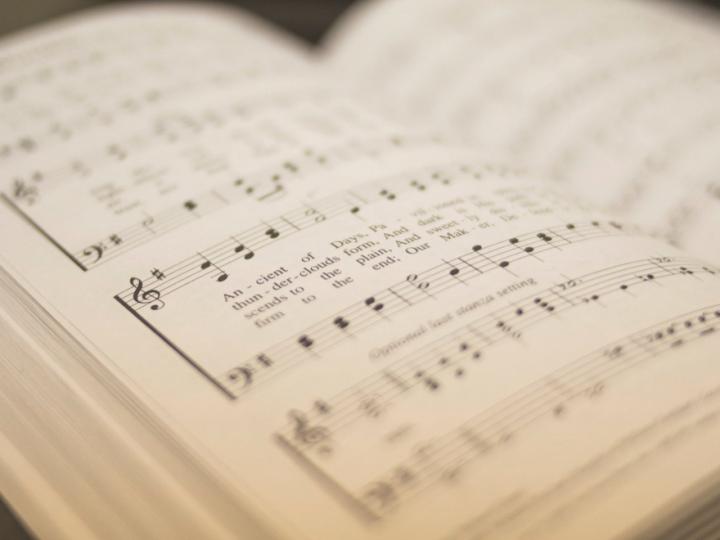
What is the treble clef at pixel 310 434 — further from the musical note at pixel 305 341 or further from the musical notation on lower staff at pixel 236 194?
the musical notation on lower staff at pixel 236 194

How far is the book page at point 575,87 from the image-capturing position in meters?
0.73

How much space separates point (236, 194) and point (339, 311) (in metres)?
0.18

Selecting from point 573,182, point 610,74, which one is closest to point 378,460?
point 573,182

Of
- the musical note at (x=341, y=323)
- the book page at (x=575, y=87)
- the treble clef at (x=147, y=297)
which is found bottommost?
the musical note at (x=341, y=323)

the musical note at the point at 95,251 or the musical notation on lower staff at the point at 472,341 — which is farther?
the musical note at the point at 95,251

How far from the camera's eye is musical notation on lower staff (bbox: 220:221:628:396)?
441 mm

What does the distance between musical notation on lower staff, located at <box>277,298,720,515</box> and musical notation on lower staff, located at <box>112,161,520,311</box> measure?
0.16 metres

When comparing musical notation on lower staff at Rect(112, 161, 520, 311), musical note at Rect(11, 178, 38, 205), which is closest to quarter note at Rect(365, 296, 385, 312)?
musical notation on lower staff at Rect(112, 161, 520, 311)

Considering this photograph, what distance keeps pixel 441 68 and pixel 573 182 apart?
0.87 ft

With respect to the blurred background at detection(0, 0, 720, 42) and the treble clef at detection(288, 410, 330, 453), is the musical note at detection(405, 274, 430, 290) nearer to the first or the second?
the treble clef at detection(288, 410, 330, 453)

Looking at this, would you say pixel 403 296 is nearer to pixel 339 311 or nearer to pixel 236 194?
pixel 339 311

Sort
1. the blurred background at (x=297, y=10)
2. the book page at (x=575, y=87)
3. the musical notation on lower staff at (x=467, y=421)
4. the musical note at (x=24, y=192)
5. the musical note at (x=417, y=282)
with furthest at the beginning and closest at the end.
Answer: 1. the blurred background at (x=297, y=10)
2. the book page at (x=575, y=87)
3. the musical note at (x=24, y=192)
4. the musical note at (x=417, y=282)
5. the musical notation on lower staff at (x=467, y=421)

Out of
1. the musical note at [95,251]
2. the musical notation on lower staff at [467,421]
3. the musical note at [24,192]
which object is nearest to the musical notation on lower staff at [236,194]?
the musical note at [95,251]

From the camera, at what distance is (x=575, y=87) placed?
33.3 inches
